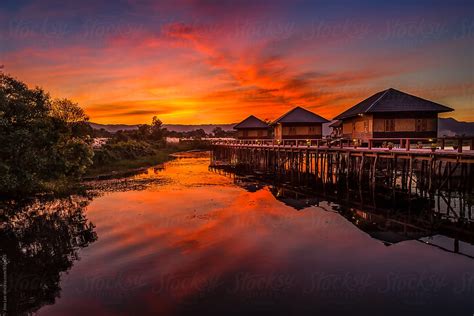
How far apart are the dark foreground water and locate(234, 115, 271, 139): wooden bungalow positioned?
35.8 metres

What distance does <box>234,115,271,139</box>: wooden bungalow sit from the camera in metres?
52.4

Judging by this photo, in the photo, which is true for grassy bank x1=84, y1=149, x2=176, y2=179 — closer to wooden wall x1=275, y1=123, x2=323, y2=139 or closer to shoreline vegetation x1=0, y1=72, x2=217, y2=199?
shoreline vegetation x1=0, y1=72, x2=217, y2=199

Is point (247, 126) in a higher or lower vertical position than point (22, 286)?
higher

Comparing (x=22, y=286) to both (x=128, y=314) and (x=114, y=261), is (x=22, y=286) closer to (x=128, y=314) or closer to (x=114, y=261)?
(x=114, y=261)

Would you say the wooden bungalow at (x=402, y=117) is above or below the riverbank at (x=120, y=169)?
above

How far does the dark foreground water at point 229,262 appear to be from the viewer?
25.9 ft

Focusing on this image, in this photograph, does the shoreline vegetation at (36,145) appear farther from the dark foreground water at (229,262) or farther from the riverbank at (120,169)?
the dark foreground water at (229,262)

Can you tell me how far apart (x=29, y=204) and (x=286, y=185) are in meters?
17.1

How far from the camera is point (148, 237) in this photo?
12.6 metres

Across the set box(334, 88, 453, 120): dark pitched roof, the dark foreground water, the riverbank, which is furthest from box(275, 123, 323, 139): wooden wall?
the dark foreground water

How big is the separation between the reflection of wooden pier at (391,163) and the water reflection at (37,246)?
16509 millimetres

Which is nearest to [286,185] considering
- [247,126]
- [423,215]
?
[423,215]

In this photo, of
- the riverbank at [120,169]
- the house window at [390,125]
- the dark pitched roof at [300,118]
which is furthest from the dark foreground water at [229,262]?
the dark pitched roof at [300,118]

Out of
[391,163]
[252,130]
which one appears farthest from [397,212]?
[252,130]
